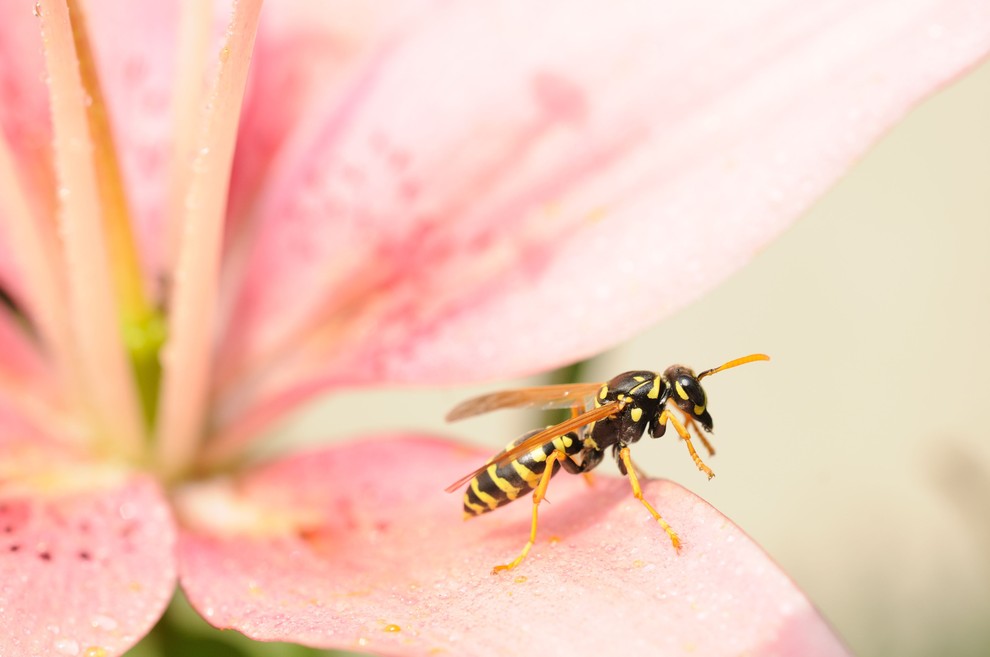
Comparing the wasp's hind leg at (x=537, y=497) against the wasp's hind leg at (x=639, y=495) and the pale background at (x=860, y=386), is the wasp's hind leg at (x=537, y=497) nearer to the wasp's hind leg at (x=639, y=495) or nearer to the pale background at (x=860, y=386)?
the wasp's hind leg at (x=639, y=495)

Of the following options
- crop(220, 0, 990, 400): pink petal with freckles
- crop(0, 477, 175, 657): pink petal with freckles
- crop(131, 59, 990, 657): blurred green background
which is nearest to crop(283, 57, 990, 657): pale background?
crop(131, 59, 990, 657): blurred green background

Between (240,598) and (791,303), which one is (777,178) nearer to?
(240,598)

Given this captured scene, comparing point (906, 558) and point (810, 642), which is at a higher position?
point (810, 642)

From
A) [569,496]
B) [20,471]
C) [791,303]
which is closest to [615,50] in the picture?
[569,496]

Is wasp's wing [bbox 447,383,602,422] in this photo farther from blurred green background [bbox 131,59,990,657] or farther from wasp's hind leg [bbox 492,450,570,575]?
blurred green background [bbox 131,59,990,657]

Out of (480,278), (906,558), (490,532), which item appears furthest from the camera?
(906,558)

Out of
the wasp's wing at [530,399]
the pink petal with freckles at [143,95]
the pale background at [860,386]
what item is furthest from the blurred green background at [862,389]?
the wasp's wing at [530,399]

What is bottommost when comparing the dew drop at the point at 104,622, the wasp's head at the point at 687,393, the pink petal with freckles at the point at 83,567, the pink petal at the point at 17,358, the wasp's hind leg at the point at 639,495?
the pink petal at the point at 17,358
